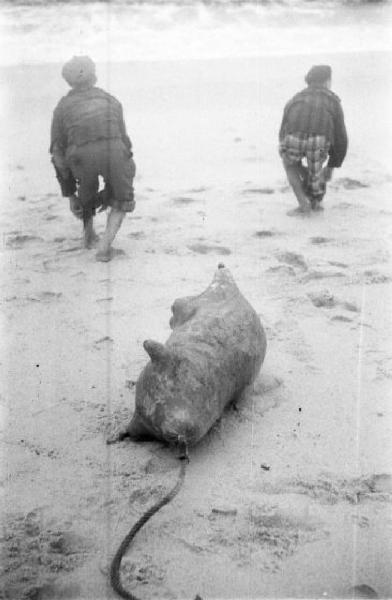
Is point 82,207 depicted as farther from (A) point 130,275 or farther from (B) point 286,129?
(B) point 286,129

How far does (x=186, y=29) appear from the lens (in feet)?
42.9

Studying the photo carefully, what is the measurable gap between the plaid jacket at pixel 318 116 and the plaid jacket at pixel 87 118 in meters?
1.60

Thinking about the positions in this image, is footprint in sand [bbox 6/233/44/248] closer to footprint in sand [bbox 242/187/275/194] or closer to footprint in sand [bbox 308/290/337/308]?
footprint in sand [bbox 242/187/275/194]

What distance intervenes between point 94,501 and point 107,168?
2847 millimetres

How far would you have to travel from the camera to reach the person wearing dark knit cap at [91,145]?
4.55 m

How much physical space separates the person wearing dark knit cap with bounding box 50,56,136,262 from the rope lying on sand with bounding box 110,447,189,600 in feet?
8.39

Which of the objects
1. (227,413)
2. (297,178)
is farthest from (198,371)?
(297,178)

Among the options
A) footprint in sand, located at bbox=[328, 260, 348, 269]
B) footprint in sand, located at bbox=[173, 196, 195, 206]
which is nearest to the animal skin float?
footprint in sand, located at bbox=[328, 260, 348, 269]

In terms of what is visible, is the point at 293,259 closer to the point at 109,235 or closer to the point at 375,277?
the point at 375,277

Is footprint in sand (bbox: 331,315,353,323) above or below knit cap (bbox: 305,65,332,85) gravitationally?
below

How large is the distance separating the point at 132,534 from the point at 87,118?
3.26 m

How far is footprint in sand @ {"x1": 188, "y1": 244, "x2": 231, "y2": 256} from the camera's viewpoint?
15.4 ft

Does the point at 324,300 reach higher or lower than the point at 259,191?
higher

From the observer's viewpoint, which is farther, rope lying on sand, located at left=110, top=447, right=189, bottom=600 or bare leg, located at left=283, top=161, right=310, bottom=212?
bare leg, located at left=283, top=161, right=310, bottom=212
